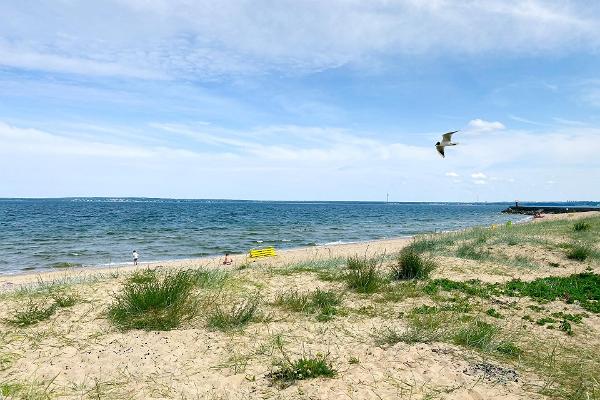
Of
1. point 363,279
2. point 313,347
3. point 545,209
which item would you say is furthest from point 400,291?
point 545,209

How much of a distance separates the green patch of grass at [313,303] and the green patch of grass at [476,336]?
8.22ft

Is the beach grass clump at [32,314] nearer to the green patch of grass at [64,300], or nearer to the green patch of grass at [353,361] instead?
the green patch of grass at [64,300]

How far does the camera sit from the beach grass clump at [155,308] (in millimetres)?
7676

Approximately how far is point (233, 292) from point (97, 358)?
3.83 meters

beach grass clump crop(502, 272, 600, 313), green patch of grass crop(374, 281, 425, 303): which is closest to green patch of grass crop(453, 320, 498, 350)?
green patch of grass crop(374, 281, 425, 303)

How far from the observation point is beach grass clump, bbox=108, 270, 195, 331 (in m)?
7.68

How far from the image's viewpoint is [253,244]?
3488cm

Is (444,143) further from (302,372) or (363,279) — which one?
(302,372)

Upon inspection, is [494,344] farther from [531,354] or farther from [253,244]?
[253,244]

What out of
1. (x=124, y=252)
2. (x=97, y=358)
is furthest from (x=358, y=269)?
(x=124, y=252)

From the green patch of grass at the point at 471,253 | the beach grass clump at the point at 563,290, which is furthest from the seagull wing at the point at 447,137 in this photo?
the green patch of grass at the point at 471,253

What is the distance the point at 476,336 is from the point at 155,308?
19.5 feet

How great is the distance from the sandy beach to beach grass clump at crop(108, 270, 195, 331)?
0.15 meters

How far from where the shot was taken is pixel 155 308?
815cm
